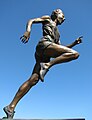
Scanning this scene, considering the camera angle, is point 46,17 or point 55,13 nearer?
point 46,17

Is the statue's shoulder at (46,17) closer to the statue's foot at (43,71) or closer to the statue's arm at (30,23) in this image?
the statue's arm at (30,23)

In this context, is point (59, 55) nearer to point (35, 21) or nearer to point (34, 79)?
point (34, 79)

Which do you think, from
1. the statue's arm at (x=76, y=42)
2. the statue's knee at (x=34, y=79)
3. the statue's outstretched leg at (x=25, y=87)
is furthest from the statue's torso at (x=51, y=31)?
the statue's knee at (x=34, y=79)

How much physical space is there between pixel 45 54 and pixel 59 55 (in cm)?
39

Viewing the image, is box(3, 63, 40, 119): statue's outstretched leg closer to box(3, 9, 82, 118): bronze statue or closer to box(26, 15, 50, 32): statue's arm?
box(3, 9, 82, 118): bronze statue

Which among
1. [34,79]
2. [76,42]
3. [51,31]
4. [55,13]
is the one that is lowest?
[34,79]

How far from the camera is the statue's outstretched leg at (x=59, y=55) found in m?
7.78

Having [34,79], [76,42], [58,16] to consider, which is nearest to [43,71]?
[34,79]

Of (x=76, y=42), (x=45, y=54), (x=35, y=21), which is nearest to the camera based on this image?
(x=45, y=54)

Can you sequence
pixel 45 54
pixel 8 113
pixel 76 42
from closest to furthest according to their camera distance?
pixel 8 113, pixel 45 54, pixel 76 42

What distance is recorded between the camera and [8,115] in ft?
24.6

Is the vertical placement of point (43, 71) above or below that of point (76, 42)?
below

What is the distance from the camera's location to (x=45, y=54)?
8141mm

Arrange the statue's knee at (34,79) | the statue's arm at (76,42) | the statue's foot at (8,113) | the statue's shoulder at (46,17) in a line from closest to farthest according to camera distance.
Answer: the statue's foot at (8,113), the statue's knee at (34,79), the statue's arm at (76,42), the statue's shoulder at (46,17)
